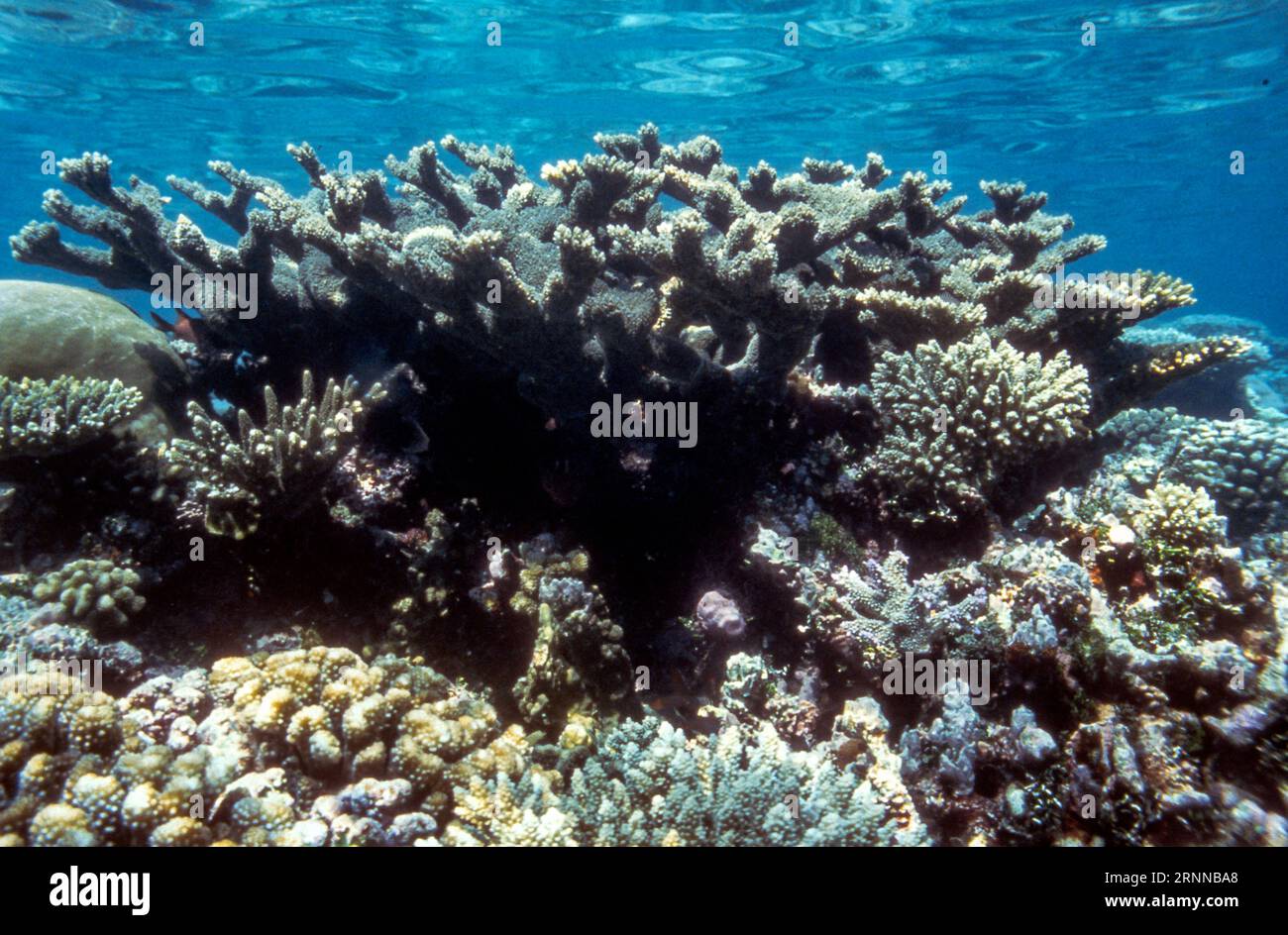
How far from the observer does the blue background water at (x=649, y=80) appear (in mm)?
19562

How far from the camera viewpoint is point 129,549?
207 inches

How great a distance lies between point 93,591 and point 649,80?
2559 centimetres

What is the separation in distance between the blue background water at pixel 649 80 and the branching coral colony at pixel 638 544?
56.0ft

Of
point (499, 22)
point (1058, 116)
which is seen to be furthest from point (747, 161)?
point (499, 22)

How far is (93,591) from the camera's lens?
4.74m

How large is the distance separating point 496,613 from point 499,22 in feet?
69.8
